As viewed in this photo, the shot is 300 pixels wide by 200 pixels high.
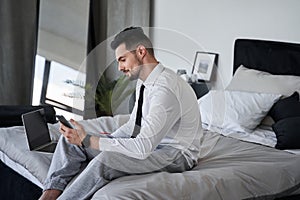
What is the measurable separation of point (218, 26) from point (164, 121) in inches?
84.1

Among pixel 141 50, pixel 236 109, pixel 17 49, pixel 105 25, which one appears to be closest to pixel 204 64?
pixel 236 109

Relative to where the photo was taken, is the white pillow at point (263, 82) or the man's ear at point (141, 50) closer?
the man's ear at point (141, 50)

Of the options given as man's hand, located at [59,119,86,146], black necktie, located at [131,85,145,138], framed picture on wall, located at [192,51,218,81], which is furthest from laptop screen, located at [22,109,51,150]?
framed picture on wall, located at [192,51,218,81]

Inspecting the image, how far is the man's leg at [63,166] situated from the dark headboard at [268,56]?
5.81ft

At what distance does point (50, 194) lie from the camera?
6.81 feet

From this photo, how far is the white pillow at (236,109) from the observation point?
303 centimetres

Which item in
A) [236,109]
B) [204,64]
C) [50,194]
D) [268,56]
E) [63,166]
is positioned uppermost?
[268,56]

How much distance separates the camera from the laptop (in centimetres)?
250

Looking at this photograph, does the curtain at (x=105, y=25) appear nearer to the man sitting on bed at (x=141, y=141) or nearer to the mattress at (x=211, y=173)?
the mattress at (x=211, y=173)

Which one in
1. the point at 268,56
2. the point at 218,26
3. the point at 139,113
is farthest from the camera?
the point at 218,26

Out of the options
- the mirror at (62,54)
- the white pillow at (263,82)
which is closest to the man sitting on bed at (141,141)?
the white pillow at (263,82)

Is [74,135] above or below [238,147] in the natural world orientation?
above

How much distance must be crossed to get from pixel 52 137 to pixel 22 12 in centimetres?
206

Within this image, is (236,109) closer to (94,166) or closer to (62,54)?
(94,166)
